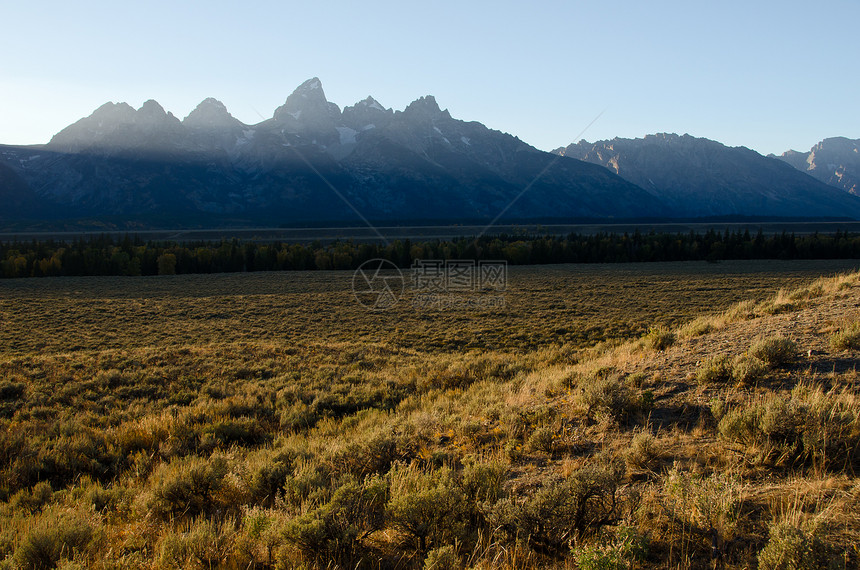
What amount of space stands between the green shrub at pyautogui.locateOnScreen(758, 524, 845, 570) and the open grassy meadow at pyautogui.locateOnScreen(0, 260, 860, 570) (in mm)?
15

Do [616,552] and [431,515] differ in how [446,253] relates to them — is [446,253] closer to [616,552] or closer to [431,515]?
[431,515]

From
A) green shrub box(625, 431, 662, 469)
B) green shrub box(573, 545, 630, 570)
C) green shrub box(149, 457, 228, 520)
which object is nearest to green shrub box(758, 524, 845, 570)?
green shrub box(573, 545, 630, 570)

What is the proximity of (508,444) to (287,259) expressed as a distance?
2480 inches

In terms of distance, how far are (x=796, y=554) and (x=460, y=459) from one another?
3.55 meters

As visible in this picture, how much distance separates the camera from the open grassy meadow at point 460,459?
379 centimetres

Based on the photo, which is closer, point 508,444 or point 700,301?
point 508,444

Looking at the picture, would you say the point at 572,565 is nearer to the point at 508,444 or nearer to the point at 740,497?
the point at 740,497

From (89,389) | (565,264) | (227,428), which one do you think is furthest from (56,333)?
(565,264)

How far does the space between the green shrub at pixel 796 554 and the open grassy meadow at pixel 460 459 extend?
15 millimetres

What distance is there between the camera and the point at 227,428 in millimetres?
8750

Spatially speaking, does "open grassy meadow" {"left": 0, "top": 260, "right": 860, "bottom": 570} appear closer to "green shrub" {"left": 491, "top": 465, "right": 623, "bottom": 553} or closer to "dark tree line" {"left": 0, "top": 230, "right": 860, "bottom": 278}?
"green shrub" {"left": 491, "top": 465, "right": 623, "bottom": 553}

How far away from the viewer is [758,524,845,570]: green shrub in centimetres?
293

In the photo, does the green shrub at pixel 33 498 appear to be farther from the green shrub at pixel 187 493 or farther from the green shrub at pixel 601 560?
the green shrub at pixel 601 560

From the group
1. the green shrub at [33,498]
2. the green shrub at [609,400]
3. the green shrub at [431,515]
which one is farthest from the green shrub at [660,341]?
the green shrub at [33,498]
